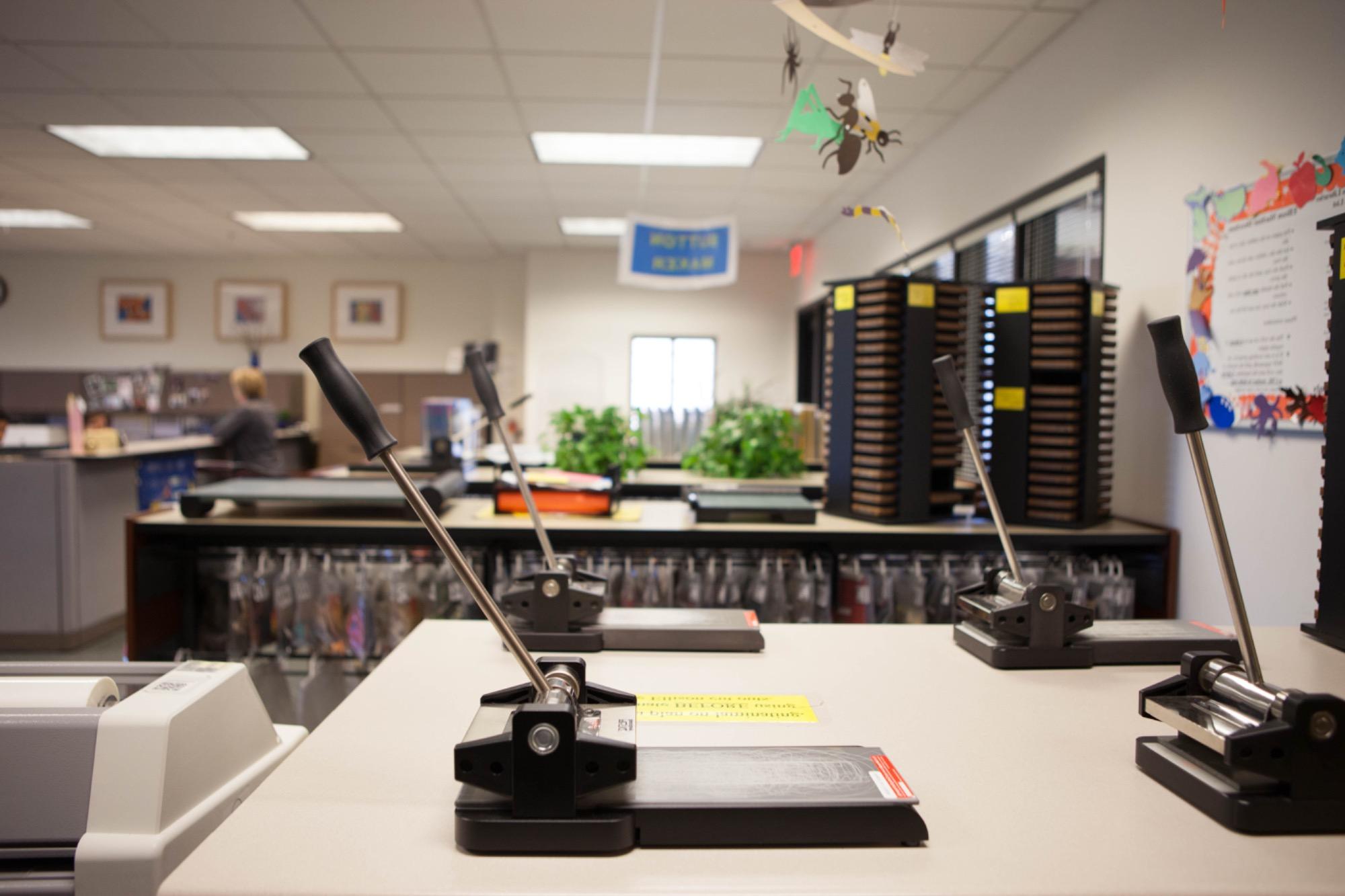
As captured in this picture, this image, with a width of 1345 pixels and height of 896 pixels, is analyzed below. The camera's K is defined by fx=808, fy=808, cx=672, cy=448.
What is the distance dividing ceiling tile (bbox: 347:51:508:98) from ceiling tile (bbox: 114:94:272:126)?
56 centimetres

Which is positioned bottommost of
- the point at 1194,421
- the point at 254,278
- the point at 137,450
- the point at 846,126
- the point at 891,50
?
the point at 137,450

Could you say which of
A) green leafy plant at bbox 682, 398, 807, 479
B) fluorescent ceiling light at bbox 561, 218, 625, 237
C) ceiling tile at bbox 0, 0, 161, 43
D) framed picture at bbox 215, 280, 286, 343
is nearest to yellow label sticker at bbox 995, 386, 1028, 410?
green leafy plant at bbox 682, 398, 807, 479

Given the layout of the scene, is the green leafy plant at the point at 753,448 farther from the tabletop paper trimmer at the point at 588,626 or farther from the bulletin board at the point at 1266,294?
the tabletop paper trimmer at the point at 588,626

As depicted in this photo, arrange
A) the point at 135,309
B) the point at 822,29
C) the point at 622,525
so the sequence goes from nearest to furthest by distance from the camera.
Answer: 1. the point at 822,29
2. the point at 622,525
3. the point at 135,309

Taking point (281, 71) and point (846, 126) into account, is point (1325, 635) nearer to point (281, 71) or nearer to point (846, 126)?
point (846, 126)

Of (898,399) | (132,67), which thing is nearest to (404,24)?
(132,67)

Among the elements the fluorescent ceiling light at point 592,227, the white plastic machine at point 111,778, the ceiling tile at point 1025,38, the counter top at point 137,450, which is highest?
the fluorescent ceiling light at point 592,227

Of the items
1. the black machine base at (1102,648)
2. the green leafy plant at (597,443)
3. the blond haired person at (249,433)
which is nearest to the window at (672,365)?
the blond haired person at (249,433)

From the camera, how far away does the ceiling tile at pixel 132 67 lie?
3.54 m

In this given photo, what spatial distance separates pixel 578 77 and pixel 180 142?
277cm

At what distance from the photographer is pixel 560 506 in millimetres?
2510

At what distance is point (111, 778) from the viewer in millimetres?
784

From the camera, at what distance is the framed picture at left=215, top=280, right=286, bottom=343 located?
29.8ft

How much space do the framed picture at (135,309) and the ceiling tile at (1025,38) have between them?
8.97 metres
